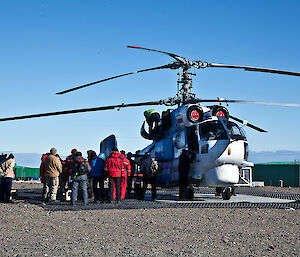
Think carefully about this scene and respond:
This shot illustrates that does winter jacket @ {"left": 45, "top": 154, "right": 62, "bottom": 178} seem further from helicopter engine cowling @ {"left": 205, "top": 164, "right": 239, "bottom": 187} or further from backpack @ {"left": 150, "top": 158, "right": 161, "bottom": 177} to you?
helicopter engine cowling @ {"left": 205, "top": 164, "right": 239, "bottom": 187}

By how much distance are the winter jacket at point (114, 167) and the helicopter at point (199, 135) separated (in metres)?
1.55

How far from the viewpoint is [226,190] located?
13.9 meters

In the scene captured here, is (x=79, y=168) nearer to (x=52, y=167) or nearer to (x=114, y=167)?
(x=114, y=167)

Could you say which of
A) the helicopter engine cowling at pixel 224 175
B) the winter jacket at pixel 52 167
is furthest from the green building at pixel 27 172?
the helicopter engine cowling at pixel 224 175

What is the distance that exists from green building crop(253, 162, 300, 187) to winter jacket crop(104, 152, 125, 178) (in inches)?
780

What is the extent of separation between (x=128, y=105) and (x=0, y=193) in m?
4.98

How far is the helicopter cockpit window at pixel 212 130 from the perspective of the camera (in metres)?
13.0

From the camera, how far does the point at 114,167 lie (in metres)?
Answer: 12.5

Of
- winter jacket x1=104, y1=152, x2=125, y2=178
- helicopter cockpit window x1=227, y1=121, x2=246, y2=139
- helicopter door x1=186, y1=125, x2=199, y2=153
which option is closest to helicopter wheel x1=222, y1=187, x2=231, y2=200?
helicopter door x1=186, y1=125, x2=199, y2=153

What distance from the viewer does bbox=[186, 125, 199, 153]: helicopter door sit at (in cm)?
1341

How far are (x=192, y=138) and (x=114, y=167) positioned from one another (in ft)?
9.05

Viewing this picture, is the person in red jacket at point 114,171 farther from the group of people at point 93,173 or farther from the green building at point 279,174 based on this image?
the green building at point 279,174

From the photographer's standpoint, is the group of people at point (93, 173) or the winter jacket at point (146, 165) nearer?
the group of people at point (93, 173)

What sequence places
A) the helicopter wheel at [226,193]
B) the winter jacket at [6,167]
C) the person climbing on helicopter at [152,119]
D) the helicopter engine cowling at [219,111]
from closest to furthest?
the winter jacket at [6,167]
the helicopter wheel at [226,193]
the helicopter engine cowling at [219,111]
the person climbing on helicopter at [152,119]
